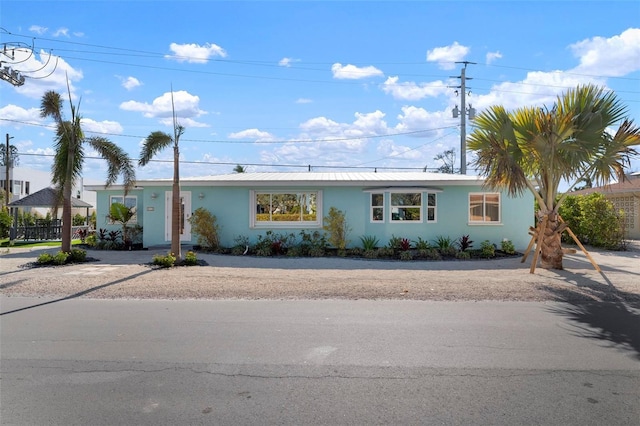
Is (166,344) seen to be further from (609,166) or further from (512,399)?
(609,166)

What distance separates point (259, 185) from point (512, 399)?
1294 centimetres

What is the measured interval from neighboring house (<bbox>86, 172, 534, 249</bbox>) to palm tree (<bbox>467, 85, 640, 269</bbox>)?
4464 millimetres

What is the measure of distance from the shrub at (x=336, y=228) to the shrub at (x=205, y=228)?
3979 mm

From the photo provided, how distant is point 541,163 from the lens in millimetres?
11016

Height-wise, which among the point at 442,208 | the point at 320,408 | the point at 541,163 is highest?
the point at 541,163

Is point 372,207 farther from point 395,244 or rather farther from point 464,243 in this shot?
point 464,243

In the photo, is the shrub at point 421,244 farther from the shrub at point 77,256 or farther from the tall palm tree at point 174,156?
the shrub at point 77,256

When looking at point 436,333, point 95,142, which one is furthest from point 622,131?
point 95,142

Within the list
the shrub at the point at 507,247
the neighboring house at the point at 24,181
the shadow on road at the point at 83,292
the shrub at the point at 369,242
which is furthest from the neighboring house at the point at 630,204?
the neighboring house at the point at 24,181

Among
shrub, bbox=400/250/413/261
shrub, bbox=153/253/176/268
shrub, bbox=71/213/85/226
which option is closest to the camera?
shrub, bbox=153/253/176/268

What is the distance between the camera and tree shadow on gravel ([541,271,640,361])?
18.3 feet

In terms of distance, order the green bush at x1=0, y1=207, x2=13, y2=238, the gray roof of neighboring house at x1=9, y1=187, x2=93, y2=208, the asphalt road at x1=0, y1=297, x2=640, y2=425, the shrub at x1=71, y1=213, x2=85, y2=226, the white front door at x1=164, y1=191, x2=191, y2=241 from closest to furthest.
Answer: the asphalt road at x1=0, y1=297, x2=640, y2=425 < the white front door at x1=164, y1=191, x2=191, y2=241 < the green bush at x1=0, y1=207, x2=13, y2=238 < the gray roof of neighboring house at x1=9, y1=187, x2=93, y2=208 < the shrub at x1=71, y1=213, x2=85, y2=226

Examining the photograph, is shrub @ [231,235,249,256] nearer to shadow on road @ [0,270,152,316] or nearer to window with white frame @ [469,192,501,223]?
shadow on road @ [0,270,152,316]

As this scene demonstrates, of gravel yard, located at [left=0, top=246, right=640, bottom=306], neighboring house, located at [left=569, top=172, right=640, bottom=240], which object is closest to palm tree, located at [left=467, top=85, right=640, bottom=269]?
gravel yard, located at [left=0, top=246, right=640, bottom=306]
